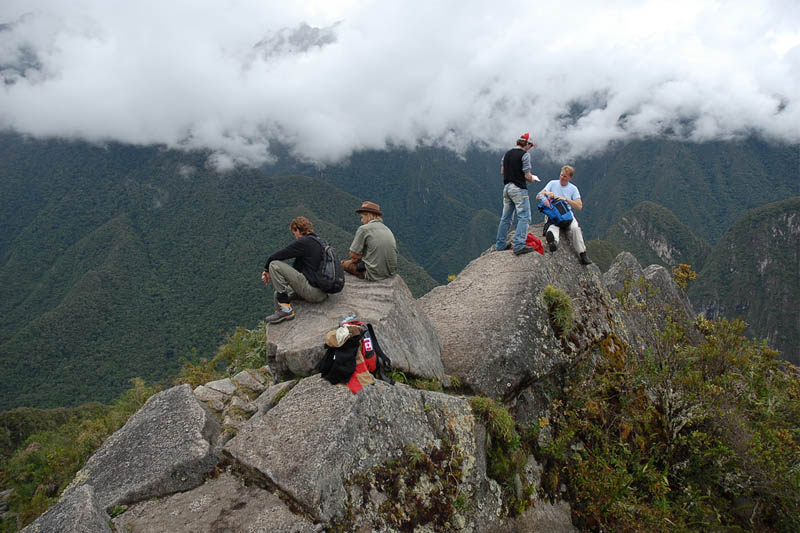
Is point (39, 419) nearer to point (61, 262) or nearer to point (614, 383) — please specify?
point (614, 383)

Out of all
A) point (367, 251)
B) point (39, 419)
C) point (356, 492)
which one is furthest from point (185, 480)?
point (39, 419)

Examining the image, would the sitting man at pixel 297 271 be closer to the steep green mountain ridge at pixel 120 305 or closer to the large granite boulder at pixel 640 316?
the large granite boulder at pixel 640 316

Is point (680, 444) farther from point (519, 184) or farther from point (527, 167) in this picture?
point (527, 167)

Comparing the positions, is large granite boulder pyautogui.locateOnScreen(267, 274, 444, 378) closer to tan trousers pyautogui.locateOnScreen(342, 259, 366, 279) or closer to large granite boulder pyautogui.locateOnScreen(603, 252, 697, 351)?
tan trousers pyautogui.locateOnScreen(342, 259, 366, 279)

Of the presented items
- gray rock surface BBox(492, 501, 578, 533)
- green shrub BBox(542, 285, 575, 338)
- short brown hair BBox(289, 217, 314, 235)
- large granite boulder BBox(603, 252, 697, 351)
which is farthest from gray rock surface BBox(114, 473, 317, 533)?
large granite boulder BBox(603, 252, 697, 351)

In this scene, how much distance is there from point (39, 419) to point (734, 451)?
7427 cm

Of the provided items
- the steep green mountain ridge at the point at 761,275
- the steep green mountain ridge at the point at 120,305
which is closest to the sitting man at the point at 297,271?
the steep green mountain ridge at the point at 120,305

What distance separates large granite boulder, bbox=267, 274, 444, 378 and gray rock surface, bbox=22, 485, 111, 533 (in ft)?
9.79

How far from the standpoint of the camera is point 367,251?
8820mm

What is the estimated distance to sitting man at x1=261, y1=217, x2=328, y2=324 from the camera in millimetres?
7602

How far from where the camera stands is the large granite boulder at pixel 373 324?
6.89 m

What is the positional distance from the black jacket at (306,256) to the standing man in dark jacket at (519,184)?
4882 mm

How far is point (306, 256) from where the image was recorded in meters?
7.71

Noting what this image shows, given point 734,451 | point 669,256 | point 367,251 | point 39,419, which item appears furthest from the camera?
point 669,256
